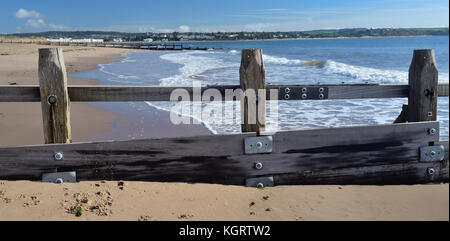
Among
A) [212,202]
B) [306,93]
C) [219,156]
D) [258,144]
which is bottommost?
[212,202]

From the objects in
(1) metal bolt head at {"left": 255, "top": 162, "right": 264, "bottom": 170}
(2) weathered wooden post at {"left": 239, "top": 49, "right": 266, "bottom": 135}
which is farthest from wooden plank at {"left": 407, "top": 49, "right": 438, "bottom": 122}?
(1) metal bolt head at {"left": 255, "top": 162, "right": 264, "bottom": 170}

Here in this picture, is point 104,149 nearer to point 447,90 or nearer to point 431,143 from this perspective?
point 431,143

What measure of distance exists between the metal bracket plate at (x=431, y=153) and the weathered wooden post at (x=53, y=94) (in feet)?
12.1

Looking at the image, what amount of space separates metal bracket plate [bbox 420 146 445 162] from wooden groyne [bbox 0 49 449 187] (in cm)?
1

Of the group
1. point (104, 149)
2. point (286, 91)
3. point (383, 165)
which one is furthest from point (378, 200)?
point (104, 149)

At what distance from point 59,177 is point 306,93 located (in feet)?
8.57

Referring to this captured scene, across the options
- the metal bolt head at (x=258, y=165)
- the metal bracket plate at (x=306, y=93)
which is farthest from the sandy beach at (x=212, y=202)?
the metal bracket plate at (x=306, y=93)

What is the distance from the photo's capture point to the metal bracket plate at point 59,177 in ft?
12.8

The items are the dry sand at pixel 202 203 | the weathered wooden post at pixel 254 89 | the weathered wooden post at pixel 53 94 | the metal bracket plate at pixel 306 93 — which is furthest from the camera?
the metal bracket plate at pixel 306 93

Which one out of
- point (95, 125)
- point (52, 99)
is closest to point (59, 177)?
point (52, 99)

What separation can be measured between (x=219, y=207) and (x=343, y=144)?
1.47 meters

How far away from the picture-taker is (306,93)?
4363mm

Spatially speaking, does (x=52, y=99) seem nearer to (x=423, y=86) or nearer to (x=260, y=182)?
(x=260, y=182)
